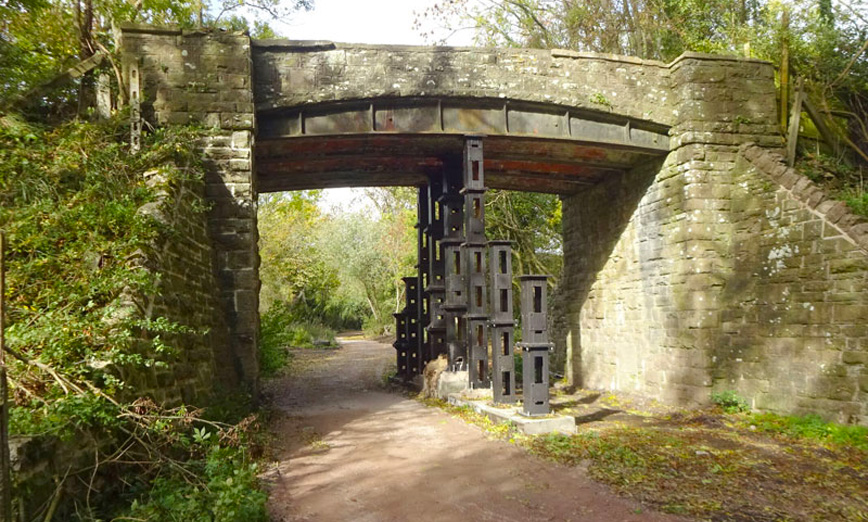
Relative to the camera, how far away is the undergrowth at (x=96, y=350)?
3582 mm

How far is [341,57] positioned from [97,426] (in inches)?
264

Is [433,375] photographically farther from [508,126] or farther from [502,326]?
[508,126]

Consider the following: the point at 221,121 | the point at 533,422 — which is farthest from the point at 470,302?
the point at 221,121

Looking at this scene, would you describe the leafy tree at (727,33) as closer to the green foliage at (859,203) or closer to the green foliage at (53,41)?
the green foliage at (859,203)

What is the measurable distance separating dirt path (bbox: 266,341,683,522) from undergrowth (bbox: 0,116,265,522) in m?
0.55

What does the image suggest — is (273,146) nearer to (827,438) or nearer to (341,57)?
(341,57)

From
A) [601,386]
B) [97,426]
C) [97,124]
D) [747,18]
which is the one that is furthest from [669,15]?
[97,426]

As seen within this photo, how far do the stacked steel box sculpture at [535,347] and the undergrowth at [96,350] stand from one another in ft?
11.8

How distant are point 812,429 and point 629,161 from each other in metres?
5.44

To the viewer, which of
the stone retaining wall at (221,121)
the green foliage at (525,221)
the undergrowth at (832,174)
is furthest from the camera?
the green foliage at (525,221)

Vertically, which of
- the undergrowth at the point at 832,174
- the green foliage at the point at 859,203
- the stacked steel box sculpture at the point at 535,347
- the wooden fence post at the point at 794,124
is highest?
the wooden fence post at the point at 794,124

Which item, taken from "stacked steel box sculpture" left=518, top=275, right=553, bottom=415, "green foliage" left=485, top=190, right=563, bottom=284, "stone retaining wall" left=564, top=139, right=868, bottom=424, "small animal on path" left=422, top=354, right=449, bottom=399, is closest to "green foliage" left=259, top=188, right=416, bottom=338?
"green foliage" left=485, top=190, right=563, bottom=284

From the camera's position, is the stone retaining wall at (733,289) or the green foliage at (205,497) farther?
the stone retaining wall at (733,289)

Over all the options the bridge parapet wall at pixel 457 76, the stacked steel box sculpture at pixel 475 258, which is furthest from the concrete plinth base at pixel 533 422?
the bridge parapet wall at pixel 457 76
